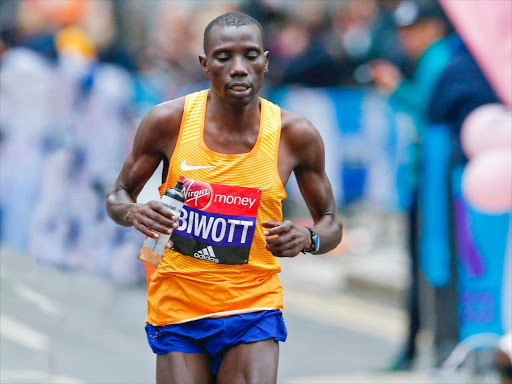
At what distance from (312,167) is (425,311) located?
3665 mm

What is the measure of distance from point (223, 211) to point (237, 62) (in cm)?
53

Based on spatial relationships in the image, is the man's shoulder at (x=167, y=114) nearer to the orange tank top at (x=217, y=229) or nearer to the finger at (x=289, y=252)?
the orange tank top at (x=217, y=229)

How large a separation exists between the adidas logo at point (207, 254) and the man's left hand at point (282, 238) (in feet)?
0.82

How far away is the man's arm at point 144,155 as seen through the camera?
153 inches

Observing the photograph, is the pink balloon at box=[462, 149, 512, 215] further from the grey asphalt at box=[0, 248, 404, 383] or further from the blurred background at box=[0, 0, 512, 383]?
the grey asphalt at box=[0, 248, 404, 383]

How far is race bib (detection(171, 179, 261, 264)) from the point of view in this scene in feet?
12.5

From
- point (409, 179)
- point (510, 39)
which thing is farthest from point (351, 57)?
point (510, 39)

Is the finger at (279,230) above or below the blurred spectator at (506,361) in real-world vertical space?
above

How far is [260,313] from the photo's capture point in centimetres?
391

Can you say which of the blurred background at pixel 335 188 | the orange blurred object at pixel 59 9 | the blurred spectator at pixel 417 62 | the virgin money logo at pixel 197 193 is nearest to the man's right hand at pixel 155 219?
the virgin money logo at pixel 197 193

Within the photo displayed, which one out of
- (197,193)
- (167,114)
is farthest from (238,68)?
(197,193)

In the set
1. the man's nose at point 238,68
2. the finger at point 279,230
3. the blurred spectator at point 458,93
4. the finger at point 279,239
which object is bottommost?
the finger at point 279,239

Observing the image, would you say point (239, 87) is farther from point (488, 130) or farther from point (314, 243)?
point (488, 130)

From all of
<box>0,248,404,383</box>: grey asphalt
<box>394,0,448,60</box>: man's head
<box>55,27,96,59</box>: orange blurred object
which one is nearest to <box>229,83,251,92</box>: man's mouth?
<box>0,248,404,383</box>: grey asphalt
